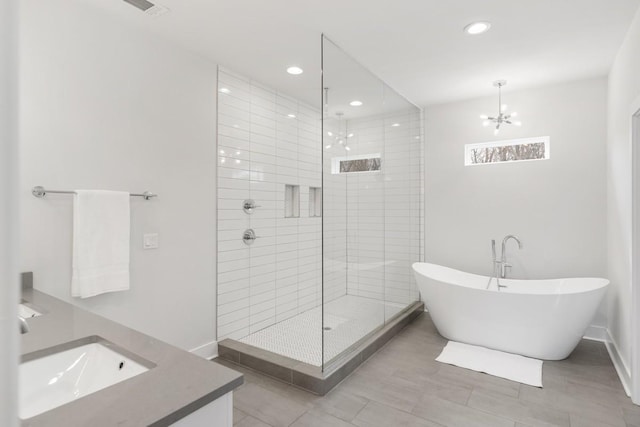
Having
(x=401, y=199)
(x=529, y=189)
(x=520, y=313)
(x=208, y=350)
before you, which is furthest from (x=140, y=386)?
(x=529, y=189)

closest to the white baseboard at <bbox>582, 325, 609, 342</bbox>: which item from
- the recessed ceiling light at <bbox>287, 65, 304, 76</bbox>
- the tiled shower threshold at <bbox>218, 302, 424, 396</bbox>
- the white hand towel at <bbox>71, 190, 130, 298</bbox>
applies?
the tiled shower threshold at <bbox>218, 302, 424, 396</bbox>

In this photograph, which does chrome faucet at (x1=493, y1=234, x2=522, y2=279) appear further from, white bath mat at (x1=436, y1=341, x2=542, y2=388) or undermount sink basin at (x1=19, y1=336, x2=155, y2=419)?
undermount sink basin at (x1=19, y1=336, x2=155, y2=419)

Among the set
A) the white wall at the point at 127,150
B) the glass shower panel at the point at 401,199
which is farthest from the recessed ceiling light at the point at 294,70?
the glass shower panel at the point at 401,199

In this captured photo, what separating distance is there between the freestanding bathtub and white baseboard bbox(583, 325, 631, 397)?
31cm

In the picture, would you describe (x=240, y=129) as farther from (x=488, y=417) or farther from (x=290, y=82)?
(x=488, y=417)

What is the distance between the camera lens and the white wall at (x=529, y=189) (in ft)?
12.3

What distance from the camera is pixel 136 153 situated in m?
2.70

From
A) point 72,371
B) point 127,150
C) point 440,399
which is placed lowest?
point 440,399

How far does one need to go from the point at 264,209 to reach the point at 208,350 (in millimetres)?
1505

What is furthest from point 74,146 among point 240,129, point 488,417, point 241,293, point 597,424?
point 597,424

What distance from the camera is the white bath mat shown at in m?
2.95

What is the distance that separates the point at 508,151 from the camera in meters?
4.23

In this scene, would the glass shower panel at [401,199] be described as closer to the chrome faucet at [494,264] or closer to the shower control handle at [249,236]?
the chrome faucet at [494,264]

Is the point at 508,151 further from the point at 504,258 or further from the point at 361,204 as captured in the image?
the point at 361,204
